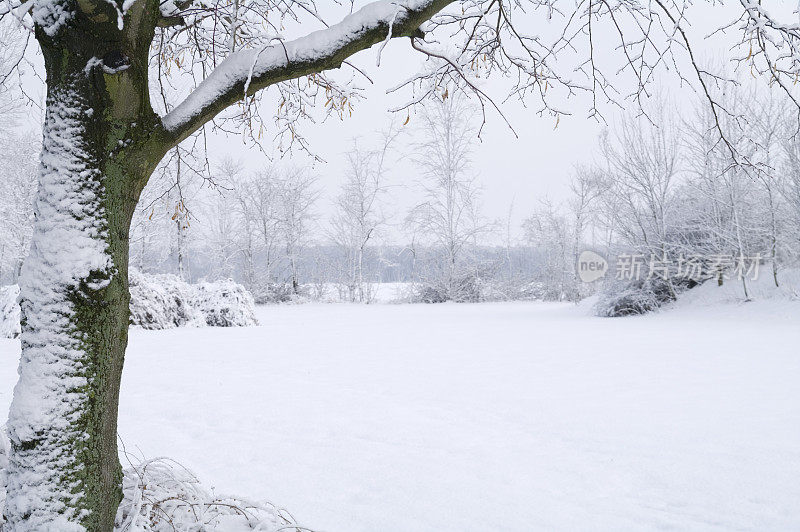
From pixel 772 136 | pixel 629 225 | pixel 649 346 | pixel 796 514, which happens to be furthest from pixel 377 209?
pixel 796 514

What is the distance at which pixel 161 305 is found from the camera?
9422mm

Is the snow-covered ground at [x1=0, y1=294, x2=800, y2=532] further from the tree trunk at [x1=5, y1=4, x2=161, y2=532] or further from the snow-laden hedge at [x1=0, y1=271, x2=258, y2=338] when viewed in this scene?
the snow-laden hedge at [x1=0, y1=271, x2=258, y2=338]

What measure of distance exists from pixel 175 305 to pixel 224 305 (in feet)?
3.69

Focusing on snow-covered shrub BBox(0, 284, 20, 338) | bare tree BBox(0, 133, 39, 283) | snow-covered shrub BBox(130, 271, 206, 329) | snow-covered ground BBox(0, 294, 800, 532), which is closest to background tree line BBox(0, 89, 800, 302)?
bare tree BBox(0, 133, 39, 283)

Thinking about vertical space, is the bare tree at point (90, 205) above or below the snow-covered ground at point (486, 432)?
above

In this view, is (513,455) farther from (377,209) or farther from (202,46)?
(377,209)

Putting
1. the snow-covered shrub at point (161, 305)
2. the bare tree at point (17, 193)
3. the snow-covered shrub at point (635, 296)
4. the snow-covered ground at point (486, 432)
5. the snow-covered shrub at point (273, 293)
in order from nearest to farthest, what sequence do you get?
the snow-covered ground at point (486, 432) → the snow-covered shrub at point (161, 305) → the snow-covered shrub at point (635, 296) → the bare tree at point (17, 193) → the snow-covered shrub at point (273, 293)

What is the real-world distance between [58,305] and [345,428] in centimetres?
226

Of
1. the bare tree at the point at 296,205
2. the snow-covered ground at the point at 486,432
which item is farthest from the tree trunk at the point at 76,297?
the bare tree at the point at 296,205

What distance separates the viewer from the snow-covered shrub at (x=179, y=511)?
5.14ft

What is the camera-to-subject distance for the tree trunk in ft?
4.32

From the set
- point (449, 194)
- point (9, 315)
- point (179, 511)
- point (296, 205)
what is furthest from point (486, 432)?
point (296, 205)

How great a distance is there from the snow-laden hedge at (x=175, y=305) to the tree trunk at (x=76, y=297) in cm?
795

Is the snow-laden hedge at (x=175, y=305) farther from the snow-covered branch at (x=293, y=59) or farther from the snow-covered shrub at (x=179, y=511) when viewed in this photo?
the snow-covered branch at (x=293, y=59)
